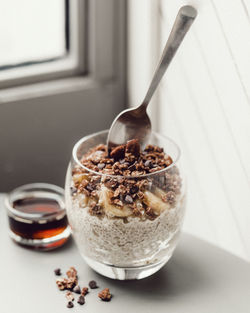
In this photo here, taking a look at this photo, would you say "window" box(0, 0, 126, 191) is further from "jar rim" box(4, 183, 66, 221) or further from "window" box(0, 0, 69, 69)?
"jar rim" box(4, 183, 66, 221)

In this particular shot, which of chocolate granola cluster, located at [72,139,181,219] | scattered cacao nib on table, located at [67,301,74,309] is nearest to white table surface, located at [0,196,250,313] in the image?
scattered cacao nib on table, located at [67,301,74,309]

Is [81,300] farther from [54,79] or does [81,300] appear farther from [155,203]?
[54,79]

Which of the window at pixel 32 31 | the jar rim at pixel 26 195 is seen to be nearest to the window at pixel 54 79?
the window at pixel 32 31

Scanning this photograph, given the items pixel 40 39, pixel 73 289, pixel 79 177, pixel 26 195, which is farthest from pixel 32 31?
pixel 73 289

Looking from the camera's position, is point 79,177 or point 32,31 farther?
point 32,31

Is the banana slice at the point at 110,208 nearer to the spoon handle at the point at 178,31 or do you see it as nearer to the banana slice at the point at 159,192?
the banana slice at the point at 159,192

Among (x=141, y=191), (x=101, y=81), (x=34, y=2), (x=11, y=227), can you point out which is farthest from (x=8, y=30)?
(x=141, y=191)

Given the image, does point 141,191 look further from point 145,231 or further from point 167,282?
point 167,282
